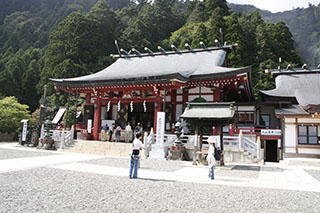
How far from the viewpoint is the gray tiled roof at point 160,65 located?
17.8 meters

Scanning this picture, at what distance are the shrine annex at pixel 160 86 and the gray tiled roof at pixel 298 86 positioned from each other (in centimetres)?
246

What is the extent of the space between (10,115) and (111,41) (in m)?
23.4

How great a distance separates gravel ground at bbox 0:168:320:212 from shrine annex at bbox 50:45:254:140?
312 inches

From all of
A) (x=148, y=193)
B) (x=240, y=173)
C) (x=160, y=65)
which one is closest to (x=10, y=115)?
(x=160, y=65)

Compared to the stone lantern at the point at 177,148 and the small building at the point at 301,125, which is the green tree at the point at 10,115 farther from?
the small building at the point at 301,125

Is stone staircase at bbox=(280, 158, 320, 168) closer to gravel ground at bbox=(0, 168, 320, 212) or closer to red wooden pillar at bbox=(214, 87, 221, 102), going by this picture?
red wooden pillar at bbox=(214, 87, 221, 102)

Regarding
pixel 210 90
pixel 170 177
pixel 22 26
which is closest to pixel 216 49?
pixel 210 90

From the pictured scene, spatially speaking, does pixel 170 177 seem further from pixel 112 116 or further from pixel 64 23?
pixel 64 23

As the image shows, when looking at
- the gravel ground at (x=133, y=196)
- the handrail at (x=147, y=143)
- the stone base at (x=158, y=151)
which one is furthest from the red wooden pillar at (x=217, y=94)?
the gravel ground at (x=133, y=196)

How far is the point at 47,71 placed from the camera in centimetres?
3825

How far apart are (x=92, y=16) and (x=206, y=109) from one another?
38516 millimetres

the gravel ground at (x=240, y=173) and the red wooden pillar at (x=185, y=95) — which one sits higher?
the red wooden pillar at (x=185, y=95)

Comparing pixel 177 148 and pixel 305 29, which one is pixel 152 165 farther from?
pixel 305 29

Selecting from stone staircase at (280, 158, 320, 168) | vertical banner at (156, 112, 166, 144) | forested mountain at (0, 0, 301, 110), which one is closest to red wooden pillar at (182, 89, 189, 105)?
vertical banner at (156, 112, 166, 144)
